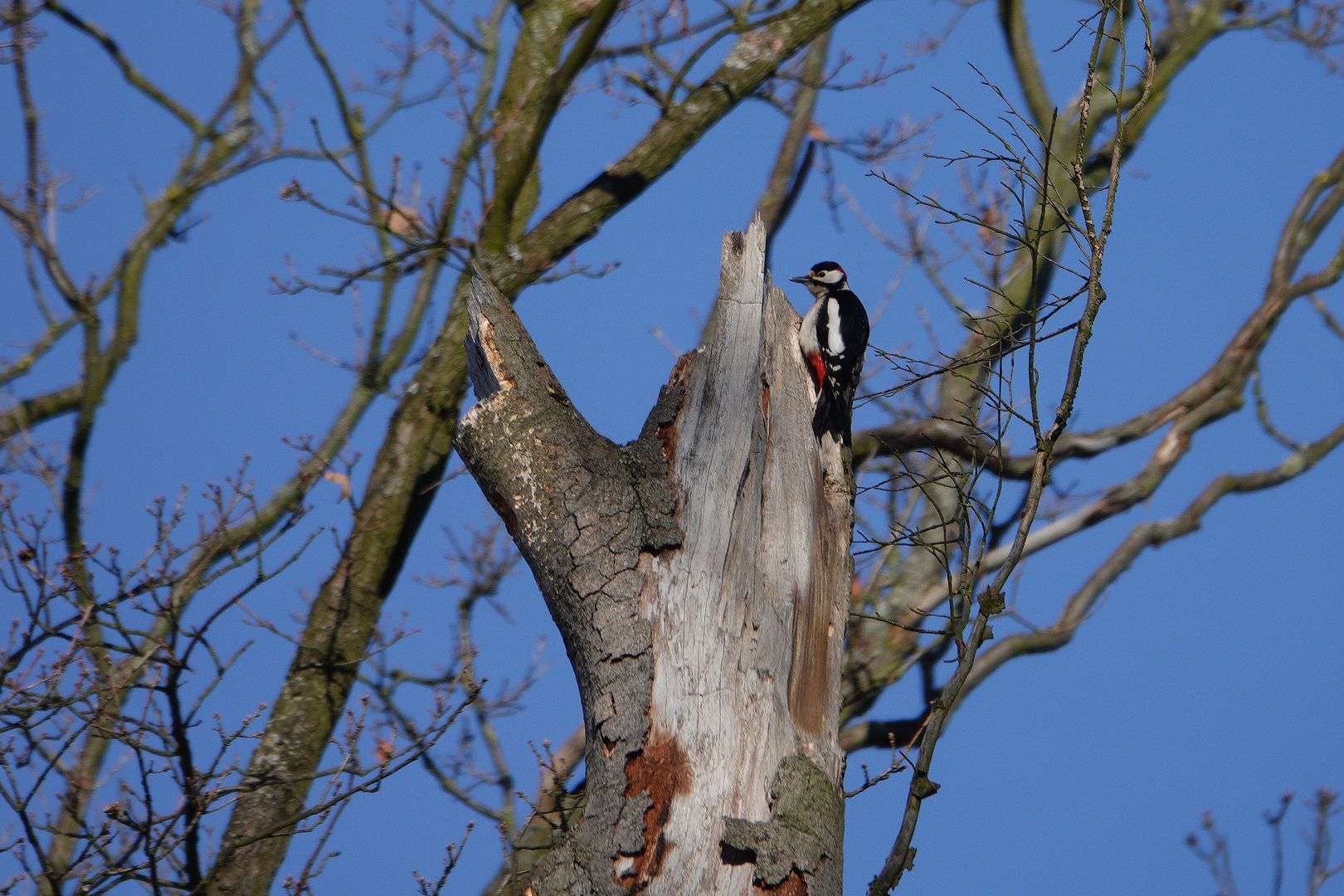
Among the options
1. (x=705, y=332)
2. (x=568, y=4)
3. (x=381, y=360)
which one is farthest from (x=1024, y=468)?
(x=381, y=360)

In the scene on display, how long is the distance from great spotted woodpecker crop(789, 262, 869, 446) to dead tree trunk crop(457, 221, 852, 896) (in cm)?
19

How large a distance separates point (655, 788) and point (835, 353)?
6.13 feet

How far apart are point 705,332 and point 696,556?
496cm

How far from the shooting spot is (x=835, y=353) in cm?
411

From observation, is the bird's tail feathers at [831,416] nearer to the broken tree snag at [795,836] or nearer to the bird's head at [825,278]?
the broken tree snag at [795,836]

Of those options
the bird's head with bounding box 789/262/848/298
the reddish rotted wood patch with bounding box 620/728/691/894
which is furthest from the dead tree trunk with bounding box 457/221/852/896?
the bird's head with bounding box 789/262/848/298

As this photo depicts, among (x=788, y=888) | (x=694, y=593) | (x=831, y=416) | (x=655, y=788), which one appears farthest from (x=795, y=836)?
(x=831, y=416)

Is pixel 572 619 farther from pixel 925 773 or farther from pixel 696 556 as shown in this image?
pixel 925 773

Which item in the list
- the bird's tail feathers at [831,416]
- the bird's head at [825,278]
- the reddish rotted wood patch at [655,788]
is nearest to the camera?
the reddish rotted wood patch at [655,788]

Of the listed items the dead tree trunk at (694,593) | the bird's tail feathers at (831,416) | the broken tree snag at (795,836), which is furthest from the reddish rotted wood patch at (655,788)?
the bird's tail feathers at (831,416)

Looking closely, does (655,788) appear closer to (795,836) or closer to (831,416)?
(795,836)

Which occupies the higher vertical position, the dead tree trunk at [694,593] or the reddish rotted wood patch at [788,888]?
the dead tree trunk at [694,593]

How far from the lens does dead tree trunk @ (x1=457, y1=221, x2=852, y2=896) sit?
8.90ft

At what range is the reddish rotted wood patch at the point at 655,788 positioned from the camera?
268 cm
